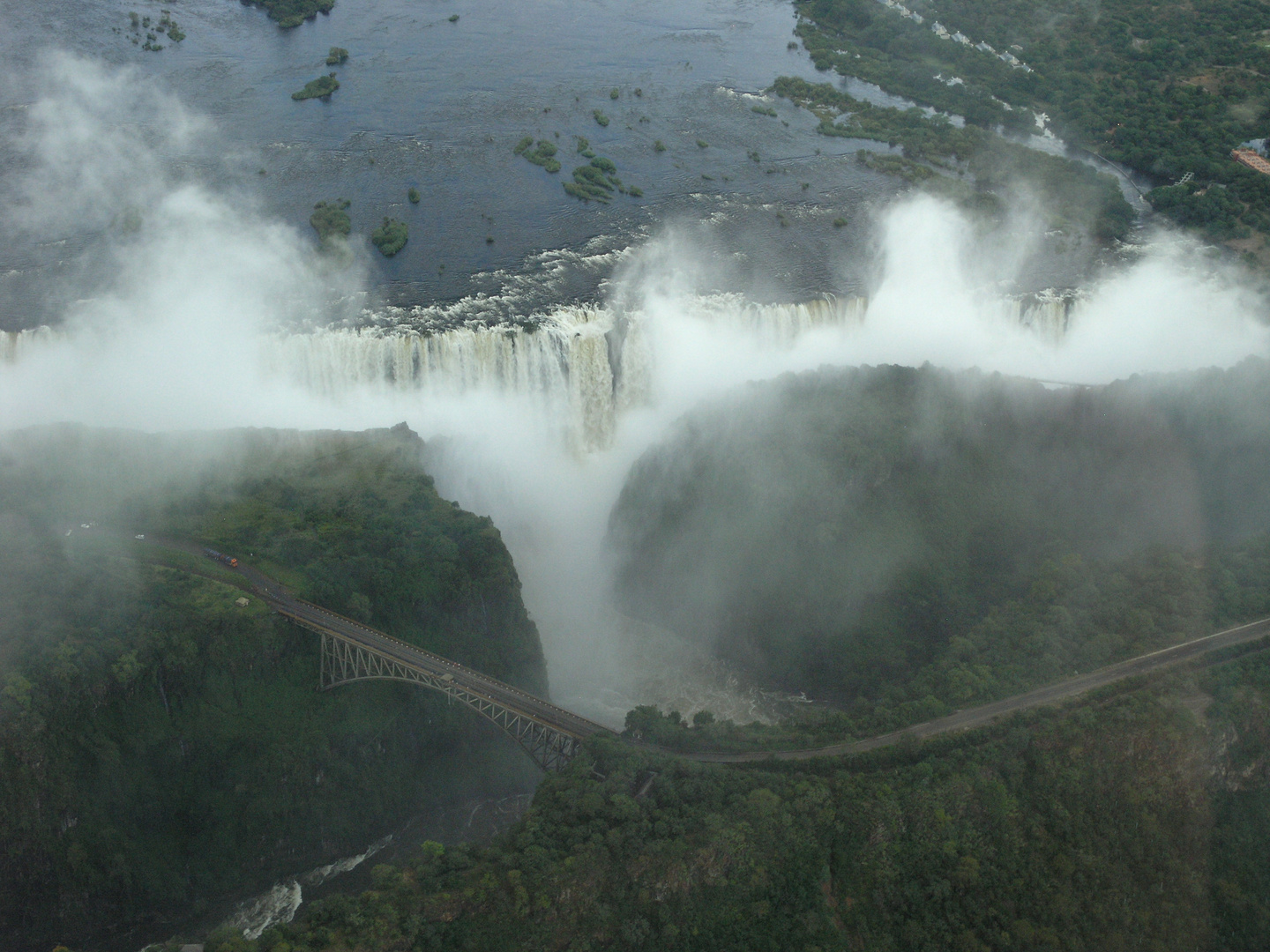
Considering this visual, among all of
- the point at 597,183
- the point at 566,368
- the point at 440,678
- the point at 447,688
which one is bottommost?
the point at 447,688

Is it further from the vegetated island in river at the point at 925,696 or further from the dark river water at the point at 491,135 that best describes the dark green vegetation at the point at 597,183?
the vegetated island in river at the point at 925,696

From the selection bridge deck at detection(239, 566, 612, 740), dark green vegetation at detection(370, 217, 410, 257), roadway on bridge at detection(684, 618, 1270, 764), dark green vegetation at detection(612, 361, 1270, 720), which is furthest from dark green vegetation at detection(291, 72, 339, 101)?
roadway on bridge at detection(684, 618, 1270, 764)

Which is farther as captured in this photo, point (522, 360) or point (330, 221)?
point (330, 221)

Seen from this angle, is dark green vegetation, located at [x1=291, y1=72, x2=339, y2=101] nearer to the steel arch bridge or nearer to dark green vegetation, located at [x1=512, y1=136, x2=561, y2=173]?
dark green vegetation, located at [x1=512, y1=136, x2=561, y2=173]

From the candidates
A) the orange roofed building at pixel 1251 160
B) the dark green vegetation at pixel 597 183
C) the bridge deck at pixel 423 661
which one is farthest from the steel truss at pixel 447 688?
the orange roofed building at pixel 1251 160

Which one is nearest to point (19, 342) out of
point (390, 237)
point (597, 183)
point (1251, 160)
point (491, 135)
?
point (390, 237)

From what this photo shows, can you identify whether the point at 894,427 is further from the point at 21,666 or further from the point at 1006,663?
the point at 21,666

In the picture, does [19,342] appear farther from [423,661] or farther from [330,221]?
[423,661]
